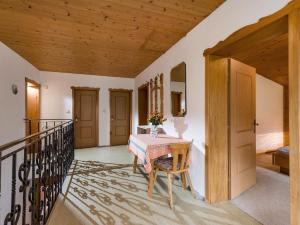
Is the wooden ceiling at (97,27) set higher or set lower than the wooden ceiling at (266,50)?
higher

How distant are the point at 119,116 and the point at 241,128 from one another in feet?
14.0

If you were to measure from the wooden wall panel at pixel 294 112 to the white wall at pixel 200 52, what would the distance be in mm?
284

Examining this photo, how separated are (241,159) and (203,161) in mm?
619

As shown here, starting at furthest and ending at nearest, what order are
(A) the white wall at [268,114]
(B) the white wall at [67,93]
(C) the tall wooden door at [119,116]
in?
1. (C) the tall wooden door at [119,116]
2. (B) the white wall at [67,93]
3. (A) the white wall at [268,114]

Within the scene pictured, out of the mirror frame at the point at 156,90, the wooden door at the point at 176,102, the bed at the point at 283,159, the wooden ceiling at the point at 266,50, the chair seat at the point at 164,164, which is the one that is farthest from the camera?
the mirror frame at the point at 156,90

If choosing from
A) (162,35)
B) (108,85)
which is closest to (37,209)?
(162,35)

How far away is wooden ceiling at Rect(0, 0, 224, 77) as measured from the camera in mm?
2111

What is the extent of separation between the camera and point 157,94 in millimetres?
4105

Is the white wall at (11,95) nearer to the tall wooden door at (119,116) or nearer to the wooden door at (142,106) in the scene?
the tall wooden door at (119,116)

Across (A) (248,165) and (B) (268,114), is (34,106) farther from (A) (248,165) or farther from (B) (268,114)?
(B) (268,114)

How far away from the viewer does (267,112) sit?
15.9 feet

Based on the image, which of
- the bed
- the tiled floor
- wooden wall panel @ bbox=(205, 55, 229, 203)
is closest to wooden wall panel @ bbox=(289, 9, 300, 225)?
the tiled floor

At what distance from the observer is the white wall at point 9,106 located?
10.7 feet

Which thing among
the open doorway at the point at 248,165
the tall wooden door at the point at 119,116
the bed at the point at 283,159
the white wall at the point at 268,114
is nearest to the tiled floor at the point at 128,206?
the open doorway at the point at 248,165
